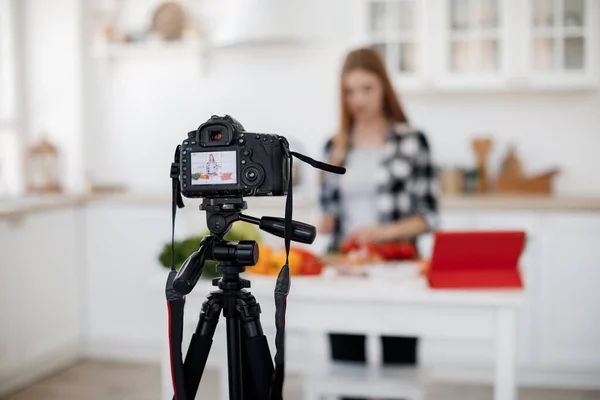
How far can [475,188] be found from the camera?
354 cm

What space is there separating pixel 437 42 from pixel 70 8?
1.87 m

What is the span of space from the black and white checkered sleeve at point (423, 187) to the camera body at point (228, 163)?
4.09 ft

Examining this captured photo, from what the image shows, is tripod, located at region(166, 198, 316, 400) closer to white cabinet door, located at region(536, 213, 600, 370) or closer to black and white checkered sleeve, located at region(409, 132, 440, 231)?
black and white checkered sleeve, located at region(409, 132, 440, 231)

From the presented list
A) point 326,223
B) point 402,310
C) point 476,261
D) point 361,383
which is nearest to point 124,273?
point 326,223

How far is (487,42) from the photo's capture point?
136 inches

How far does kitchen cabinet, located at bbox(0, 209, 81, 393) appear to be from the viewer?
2.99 m

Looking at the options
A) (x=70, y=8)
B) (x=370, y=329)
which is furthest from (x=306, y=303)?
(x=70, y=8)

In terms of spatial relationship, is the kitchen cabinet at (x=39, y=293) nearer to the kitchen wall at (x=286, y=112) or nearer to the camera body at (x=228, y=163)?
the kitchen wall at (x=286, y=112)

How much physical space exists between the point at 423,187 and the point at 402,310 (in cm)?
66

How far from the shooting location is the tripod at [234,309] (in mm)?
1173

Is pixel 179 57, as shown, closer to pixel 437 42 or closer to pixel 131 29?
pixel 131 29

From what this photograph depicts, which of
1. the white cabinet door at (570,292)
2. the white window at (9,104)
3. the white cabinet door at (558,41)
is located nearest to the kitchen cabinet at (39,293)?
the white window at (9,104)

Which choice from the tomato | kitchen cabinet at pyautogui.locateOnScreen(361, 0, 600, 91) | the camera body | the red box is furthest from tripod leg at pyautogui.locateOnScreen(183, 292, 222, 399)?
kitchen cabinet at pyautogui.locateOnScreen(361, 0, 600, 91)

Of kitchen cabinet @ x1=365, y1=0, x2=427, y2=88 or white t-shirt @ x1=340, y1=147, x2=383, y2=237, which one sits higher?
kitchen cabinet @ x1=365, y1=0, x2=427, y2=88
